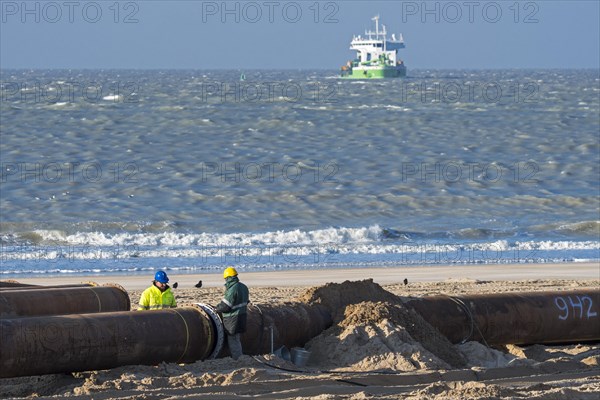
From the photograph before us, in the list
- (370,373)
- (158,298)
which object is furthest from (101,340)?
(370,373)

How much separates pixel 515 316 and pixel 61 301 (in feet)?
16.3

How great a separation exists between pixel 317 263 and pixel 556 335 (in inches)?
337

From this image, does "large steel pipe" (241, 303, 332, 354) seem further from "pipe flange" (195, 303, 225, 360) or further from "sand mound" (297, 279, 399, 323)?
"pipe flange" (195, 303, 225, 360)

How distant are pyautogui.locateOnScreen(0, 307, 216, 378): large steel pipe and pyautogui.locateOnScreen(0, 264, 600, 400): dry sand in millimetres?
162

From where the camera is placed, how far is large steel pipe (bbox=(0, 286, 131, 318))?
11.8 meters

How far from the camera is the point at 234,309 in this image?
11281 mm

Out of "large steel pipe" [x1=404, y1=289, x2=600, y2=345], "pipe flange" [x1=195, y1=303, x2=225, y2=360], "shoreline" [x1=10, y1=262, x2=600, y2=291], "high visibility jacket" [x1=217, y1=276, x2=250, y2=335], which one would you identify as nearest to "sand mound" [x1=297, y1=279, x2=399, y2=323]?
"large steel pipe" [x1=404, y1=289, x2=600, y2=345]

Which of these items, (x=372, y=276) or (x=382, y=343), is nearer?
(x=382, y=343)

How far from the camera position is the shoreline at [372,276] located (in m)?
18.3

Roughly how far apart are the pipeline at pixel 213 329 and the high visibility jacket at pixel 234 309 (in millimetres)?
100

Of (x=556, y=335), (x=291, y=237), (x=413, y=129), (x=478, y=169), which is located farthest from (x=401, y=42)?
(x=556, y=335)

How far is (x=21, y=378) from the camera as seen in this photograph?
413 inches

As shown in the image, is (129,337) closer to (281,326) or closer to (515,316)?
(281,326)

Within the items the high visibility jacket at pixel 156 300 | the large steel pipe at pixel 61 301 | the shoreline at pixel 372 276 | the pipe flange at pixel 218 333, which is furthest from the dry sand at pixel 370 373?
the shoreline at pixel 372 276
